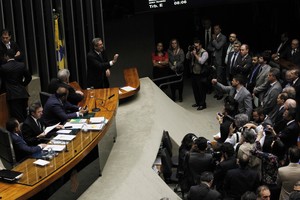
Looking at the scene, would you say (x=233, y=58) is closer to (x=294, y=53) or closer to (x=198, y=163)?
(x=294, y=53)

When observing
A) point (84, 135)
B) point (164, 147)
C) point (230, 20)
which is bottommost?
point (164, 147)

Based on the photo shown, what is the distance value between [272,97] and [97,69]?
9.83 ft

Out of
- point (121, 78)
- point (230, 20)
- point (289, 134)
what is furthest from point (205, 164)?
point (230, 20)

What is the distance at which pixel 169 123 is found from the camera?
1034 centimetres

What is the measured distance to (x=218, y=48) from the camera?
12.1 meters

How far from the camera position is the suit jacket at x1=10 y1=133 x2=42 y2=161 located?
7.25 meters

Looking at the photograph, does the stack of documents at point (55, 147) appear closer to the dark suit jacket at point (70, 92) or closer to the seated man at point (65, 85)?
the seated man at point (65, 85)

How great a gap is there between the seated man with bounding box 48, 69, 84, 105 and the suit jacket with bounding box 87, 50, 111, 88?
113 centimetres

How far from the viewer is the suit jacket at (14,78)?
9.30 meters

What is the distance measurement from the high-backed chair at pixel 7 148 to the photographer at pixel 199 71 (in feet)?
17.4

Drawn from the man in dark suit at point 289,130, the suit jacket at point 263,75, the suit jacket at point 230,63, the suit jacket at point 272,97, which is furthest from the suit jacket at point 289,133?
the suit jacket at point 230,63

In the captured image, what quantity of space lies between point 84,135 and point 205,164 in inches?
63.4

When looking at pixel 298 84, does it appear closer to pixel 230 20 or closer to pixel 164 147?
pixel 164 147

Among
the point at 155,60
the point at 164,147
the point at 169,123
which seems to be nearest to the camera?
the point at 164,147
